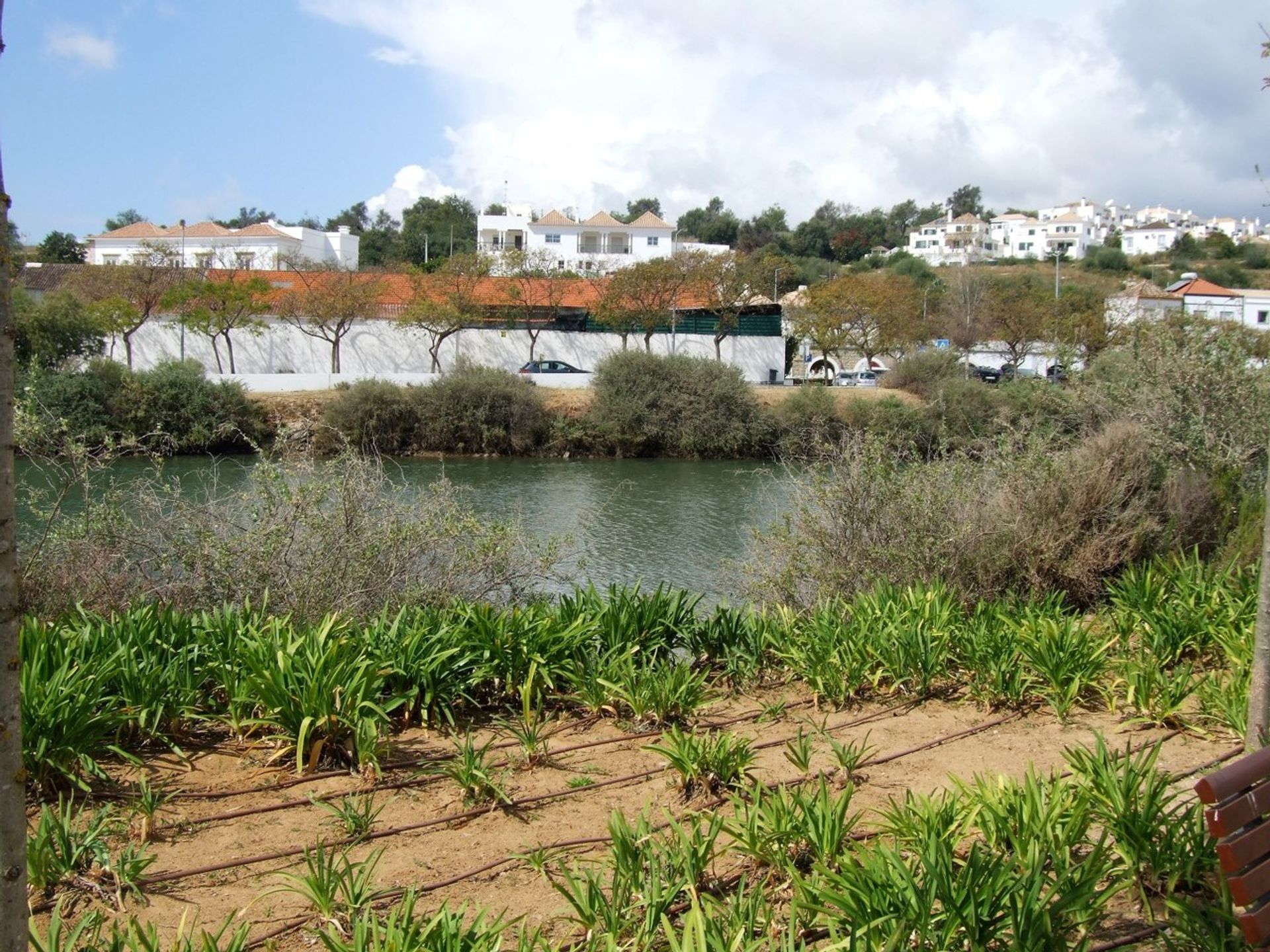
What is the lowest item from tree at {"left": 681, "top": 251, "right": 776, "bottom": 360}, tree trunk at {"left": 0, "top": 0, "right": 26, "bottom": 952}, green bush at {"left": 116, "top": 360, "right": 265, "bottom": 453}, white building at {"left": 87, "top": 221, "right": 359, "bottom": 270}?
green bush at {"left": 116, "top": 360, "right": 265, "bottom": 453}

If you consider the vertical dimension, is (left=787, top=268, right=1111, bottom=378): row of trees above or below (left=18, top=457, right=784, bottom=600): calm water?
above

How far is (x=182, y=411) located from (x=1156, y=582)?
33.4 meters

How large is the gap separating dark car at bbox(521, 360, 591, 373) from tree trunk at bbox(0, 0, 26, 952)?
155 feet

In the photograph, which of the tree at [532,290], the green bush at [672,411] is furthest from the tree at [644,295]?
the green bush at [672,411]

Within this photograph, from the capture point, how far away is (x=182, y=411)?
118 ft

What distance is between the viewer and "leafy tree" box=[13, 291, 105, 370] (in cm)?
3706

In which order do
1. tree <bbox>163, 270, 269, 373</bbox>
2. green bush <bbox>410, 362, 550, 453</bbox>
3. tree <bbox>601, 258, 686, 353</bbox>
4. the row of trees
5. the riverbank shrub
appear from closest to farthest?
the riverbank shrub < green bush <bbox>410, 362, 550, 453</bbox> < tree <bbox>163, 270, 269, 373</bbox> < tree <bbox>601, 258, 686, 353</bbox> < the row of trees

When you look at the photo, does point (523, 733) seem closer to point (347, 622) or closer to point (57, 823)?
point (347, 622)

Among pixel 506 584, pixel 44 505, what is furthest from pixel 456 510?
pixel 44 505

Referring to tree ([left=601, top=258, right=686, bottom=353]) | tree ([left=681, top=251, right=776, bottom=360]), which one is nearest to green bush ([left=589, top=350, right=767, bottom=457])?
tree ([left=601, top=258, right=686, bottom=353])

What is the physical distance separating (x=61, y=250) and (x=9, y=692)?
8447 cm

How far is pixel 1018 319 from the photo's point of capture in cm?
5409

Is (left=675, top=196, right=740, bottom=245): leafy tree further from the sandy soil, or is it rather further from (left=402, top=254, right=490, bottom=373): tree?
the sandy soil

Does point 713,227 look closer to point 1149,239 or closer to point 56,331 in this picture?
point 1149,239
